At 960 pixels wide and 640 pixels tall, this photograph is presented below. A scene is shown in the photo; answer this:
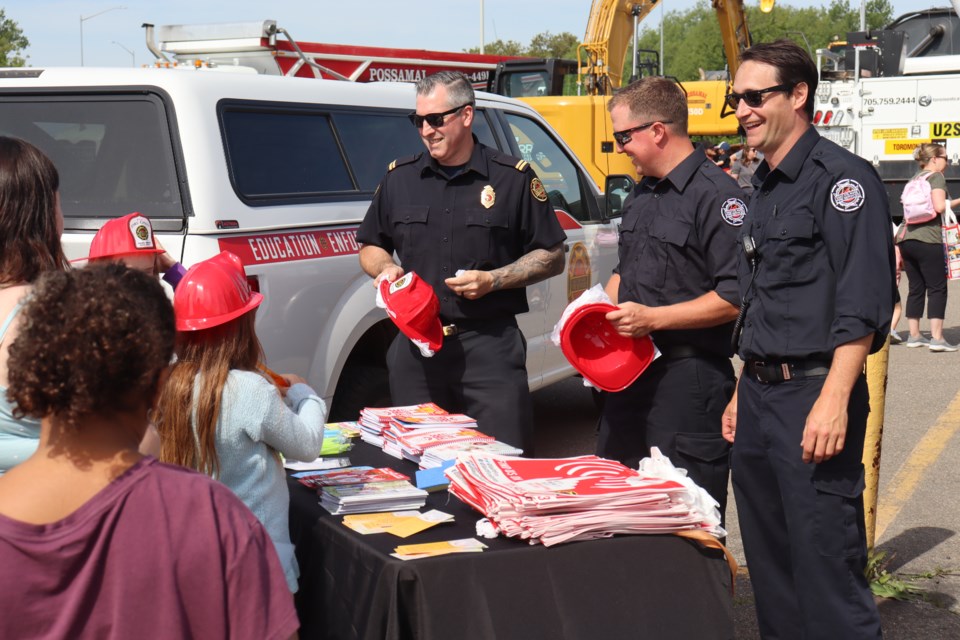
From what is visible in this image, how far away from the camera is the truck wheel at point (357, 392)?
503 cm

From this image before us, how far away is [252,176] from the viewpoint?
4.54 metres

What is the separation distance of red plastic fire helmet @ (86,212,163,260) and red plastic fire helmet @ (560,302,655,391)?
1466mm

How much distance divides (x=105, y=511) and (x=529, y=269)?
270 cm

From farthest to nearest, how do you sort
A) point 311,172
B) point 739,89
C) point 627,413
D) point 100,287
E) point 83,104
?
point 311,172
point 83,104
point 627,413
point 739,89
point 100,287

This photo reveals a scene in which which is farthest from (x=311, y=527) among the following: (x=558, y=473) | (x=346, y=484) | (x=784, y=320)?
(x=784, y=320)

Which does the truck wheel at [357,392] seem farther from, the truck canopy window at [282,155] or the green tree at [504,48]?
Answer: the green tree at [504,48]

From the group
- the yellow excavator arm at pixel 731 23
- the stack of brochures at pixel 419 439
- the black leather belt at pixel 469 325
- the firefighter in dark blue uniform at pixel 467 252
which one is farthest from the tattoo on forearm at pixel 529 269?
the yellow excavator arm at pixel 731 23

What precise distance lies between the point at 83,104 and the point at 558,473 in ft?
9.23

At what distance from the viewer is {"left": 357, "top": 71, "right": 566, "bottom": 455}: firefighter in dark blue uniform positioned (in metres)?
4.09

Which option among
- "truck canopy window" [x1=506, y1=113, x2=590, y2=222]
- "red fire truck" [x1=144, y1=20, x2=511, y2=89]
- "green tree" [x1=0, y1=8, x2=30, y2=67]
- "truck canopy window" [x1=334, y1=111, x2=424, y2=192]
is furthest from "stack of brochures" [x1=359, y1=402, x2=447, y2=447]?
"green tree" [x1=0, y1=8, x2=30, y2=67]

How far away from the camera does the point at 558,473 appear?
9.43 feet

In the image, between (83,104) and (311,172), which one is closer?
(83,104)

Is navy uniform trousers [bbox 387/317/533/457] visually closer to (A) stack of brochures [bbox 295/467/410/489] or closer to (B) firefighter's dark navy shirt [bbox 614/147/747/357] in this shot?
(B) firefighter's dark navy shirt [bbox 614/147/747/357]

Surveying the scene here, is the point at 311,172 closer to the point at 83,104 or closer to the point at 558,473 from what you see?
the point at 83,104
